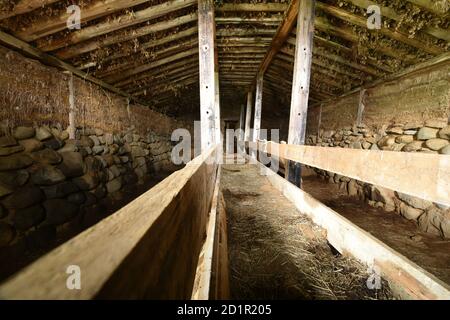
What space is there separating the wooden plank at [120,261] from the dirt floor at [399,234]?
3.30 m

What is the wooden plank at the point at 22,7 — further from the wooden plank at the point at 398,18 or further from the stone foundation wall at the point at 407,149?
the stone foundation wall at the point at 407,149

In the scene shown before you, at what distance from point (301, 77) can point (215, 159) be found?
214 centimetres

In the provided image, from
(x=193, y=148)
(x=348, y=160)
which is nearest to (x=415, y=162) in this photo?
(x=348, y=160)

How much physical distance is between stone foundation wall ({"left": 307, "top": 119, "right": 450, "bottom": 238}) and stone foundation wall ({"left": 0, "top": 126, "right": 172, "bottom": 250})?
6.32 meters

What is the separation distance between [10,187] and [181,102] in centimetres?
782

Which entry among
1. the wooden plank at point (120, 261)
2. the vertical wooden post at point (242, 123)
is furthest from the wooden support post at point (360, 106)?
the vertical wooden post at point (242, 123)

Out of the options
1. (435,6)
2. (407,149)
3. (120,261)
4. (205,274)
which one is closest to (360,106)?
(407,149)

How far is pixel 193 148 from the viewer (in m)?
12.9

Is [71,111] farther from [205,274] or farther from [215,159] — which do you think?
[205,274]

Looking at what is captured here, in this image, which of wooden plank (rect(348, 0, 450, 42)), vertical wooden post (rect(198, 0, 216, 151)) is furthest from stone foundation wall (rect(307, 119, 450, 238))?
vertical wooden post (rect(198, 0, 216, 151))

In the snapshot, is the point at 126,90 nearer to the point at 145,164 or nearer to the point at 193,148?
the point at 145,164

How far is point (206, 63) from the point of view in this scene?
11.8 feet

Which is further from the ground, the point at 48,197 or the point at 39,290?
the point at 39,290

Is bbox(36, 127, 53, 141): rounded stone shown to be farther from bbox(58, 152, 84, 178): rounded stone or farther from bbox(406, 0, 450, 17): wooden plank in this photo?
bbox(406, 0, 450, 17): wooden plank
